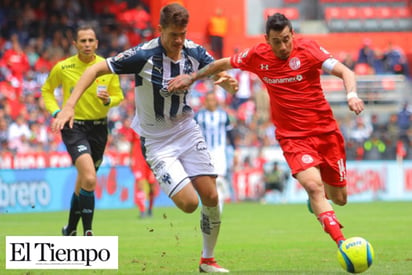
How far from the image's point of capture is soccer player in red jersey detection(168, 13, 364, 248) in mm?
9594

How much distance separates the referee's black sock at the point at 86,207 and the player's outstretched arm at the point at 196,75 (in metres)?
2.92

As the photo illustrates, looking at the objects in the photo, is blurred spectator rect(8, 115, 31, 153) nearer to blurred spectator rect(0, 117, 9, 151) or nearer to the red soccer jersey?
blurred spectator rect(0, 117, 9, 151)

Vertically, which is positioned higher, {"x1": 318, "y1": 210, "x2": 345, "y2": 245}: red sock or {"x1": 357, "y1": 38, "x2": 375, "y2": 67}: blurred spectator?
{"x1": 357, "y1": 38, "x2": 375, "y2": 67}: blurred spectator

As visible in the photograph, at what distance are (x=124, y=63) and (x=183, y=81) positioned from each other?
0.63m

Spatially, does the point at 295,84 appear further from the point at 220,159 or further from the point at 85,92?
the point at 220,159

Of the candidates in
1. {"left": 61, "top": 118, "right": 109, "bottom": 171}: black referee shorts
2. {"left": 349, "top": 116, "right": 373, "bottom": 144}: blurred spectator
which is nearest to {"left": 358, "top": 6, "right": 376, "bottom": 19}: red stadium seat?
{"left": 349, "top": 116, "right": 373, "bottom": 144}: blurred spectator

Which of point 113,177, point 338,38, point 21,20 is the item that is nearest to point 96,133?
point 113,177

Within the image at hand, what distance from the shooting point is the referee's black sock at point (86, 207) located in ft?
38.2

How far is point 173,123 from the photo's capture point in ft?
32.0

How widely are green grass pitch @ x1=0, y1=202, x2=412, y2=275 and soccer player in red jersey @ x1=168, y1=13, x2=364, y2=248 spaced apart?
107 centimetres

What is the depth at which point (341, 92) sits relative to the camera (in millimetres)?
31562

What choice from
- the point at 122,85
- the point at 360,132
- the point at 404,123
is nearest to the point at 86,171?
the point at 122,85

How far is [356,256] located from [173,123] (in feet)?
7.94

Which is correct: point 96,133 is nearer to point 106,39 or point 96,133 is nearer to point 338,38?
point 106,39
